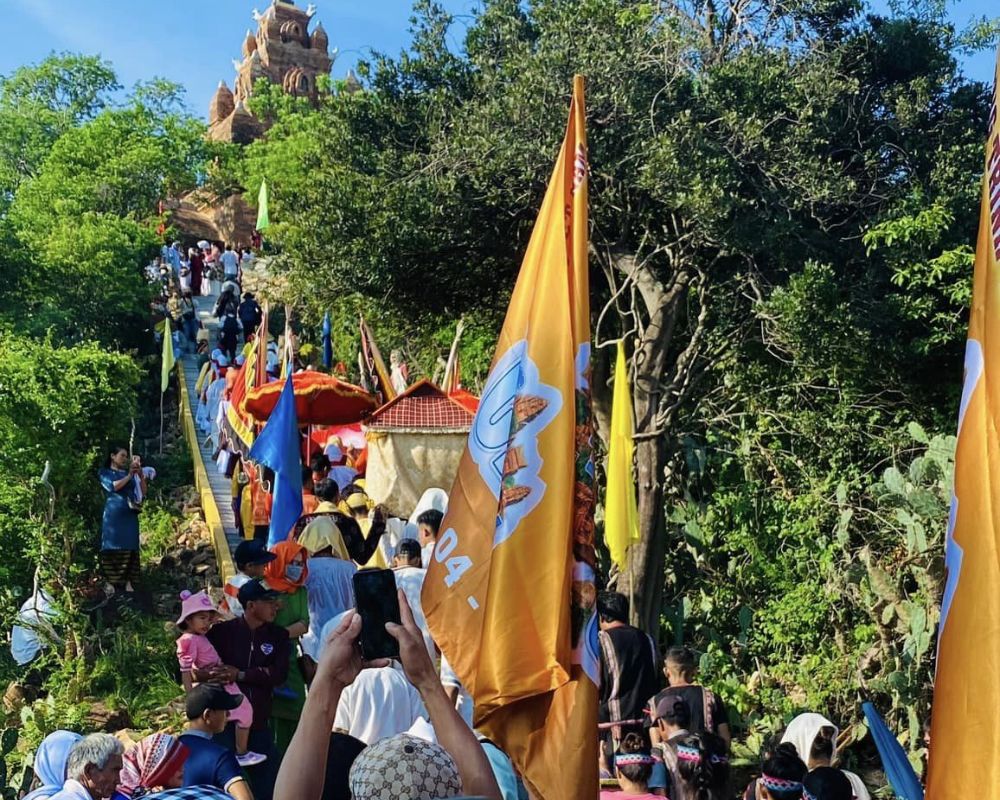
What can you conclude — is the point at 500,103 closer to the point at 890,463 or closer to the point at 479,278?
the point at 479,278

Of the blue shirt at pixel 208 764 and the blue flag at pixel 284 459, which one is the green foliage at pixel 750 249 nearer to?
the blue flag at pixel 284 459

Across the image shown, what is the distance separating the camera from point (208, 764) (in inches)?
192

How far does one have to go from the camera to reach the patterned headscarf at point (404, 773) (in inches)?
97.4

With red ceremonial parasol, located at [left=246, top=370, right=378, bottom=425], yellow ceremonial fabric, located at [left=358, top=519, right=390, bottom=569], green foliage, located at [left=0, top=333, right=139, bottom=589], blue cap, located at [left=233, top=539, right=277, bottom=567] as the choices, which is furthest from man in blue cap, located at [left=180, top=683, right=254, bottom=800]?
red ceremonial parasol, located at [left=246, top=370, right=378, bottom=425]

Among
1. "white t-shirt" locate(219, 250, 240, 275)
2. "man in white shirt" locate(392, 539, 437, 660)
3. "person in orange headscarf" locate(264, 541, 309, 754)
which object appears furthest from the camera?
"white t-shirt" locate(219, 250, 240, 275)

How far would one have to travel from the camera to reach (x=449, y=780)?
8.40 ft

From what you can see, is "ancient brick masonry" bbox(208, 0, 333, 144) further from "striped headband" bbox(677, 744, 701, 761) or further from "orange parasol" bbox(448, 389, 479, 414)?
"striped headband" bbox(677, 744, 701, 761)

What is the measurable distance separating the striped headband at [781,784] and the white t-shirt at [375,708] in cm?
157

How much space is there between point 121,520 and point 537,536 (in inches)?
325

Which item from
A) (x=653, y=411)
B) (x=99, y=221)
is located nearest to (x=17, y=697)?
(x=653, y=411)

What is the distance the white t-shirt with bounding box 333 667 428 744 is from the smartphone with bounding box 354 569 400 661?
8.06ft

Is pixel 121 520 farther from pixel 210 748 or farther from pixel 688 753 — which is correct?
pixel 688 753

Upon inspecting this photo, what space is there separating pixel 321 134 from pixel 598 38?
12.1ft

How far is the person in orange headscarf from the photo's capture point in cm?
659
